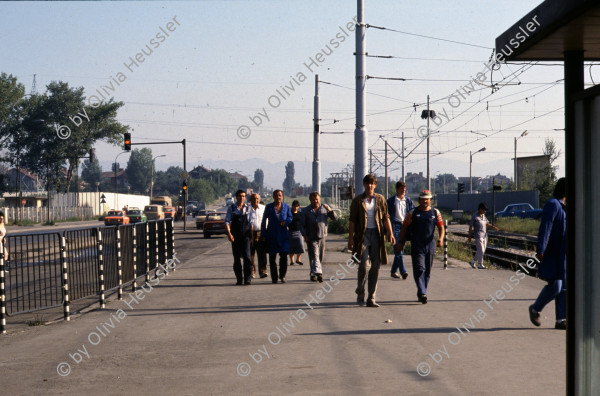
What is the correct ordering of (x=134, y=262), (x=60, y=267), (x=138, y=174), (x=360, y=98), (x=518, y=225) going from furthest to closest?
(x=138, y=174)
(x=518, y=225)
(x=360, y=98)
(x=134, y=262)
(x=60, y=267)

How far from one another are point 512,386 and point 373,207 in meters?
4.84

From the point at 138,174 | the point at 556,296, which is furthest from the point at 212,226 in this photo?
the point at 138,174

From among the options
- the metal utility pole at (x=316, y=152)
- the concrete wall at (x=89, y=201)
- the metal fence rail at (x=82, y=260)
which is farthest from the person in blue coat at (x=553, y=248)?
the concrete wall at (x=89, y=201)

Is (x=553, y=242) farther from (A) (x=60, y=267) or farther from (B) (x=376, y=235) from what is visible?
(A) (x=60, y=267)

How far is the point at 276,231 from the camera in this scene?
13391 mm

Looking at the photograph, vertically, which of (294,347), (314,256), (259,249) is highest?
(259,249)

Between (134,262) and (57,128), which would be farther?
(57,128)

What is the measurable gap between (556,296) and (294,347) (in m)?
3.34

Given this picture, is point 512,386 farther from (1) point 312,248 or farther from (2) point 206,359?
(1) point 312,248

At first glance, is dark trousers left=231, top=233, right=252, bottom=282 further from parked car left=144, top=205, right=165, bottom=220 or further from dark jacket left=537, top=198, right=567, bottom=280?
parked car left=144, top=205, right=165, bottom=220

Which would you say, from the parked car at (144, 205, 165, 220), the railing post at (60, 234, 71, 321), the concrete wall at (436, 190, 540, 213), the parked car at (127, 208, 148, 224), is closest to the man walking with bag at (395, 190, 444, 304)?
the railing post at (60, 234, 71, 321)

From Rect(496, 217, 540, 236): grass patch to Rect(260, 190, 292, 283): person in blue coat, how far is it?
2806 cm

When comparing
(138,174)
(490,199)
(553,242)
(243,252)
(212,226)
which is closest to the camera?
(553,242)

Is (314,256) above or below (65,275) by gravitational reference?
below
